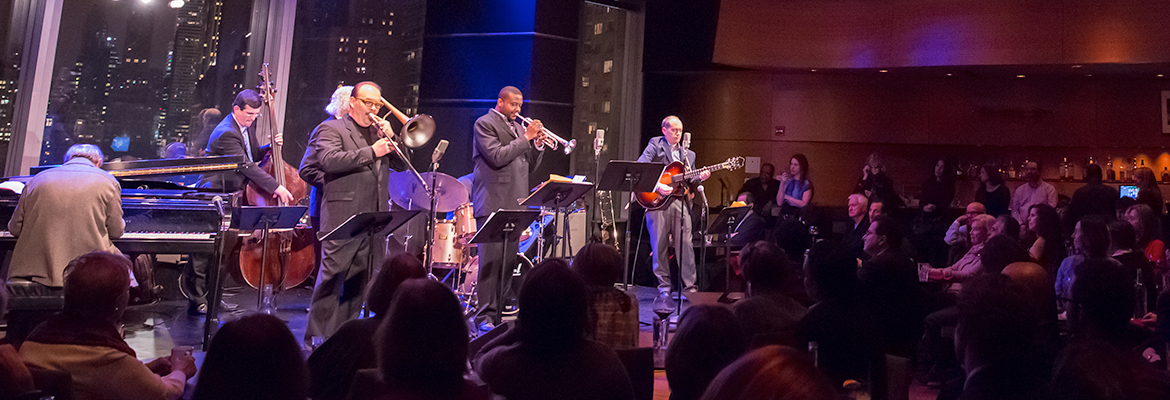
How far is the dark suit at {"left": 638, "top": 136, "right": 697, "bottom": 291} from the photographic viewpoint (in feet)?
25.8

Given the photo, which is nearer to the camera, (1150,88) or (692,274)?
(692,274)

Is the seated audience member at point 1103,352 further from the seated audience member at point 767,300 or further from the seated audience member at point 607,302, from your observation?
the seated audience member at point 607,302

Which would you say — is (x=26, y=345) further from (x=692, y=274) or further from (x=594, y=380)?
(x=692, y=274)

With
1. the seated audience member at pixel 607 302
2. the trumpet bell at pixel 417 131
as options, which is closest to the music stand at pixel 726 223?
the trumpet bell at pixel 417 131

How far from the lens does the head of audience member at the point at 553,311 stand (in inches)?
95.1

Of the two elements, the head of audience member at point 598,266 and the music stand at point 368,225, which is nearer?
the head of audience member at point 598,266

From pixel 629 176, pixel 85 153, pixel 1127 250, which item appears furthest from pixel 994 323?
pixel 85 153

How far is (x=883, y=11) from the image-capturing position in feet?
34.7

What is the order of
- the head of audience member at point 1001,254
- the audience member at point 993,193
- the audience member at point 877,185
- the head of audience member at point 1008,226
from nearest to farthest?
the head of audience member at point 1001,254, the head of audience member at point 1008,226, the audience member at point 993,193, the audience member at point 877,185

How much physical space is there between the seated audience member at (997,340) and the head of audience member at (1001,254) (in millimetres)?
1757

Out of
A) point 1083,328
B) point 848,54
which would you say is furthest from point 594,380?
point 848,54

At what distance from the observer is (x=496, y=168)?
6047mm

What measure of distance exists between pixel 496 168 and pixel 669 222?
2375 mm

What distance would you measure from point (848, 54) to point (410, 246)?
619 centimetres
